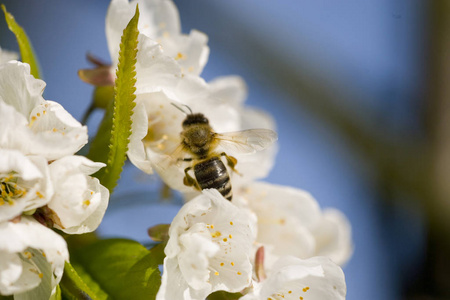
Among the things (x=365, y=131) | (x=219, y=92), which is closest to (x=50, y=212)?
(x=219, y=92)

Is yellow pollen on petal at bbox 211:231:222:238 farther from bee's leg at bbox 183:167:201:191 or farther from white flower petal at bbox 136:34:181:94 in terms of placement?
white flower petal at bbox 136:34:181:94

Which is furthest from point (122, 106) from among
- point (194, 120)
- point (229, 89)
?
point (229, 89)

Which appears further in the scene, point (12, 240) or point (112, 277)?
point (112, 277)

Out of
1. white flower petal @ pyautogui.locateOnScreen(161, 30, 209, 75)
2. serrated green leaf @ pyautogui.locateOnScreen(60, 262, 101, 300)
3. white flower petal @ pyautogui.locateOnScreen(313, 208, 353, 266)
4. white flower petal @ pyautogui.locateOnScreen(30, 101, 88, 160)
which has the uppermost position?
white flower petal @ pyautogui.locateOnScreen(161, 30, 209, 75)

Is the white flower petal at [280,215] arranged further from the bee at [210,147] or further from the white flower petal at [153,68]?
the white flower petal at [153,68]

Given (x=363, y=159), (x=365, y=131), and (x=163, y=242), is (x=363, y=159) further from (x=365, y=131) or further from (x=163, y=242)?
(x=163, y=242)

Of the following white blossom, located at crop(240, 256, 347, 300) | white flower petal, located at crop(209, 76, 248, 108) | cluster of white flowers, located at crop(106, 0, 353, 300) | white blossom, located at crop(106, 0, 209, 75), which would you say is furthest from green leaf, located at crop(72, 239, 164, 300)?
white flower petal, located at crop(209, 76, 248, 108)
